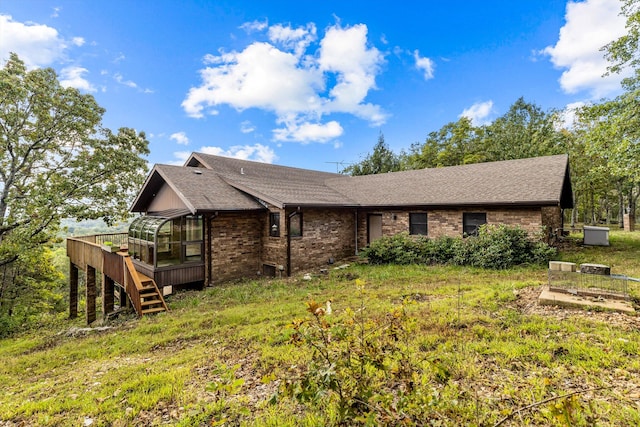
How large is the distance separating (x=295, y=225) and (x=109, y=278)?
7802 millimetres

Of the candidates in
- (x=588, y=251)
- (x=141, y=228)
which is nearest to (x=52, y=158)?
(x=141, y=228)

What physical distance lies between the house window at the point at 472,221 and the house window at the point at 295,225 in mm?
7064

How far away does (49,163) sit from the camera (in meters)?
13.3

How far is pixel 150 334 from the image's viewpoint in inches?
247

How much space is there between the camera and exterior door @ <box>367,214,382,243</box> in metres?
14.1

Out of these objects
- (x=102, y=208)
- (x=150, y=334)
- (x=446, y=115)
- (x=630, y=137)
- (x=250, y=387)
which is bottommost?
(x=150, y=334)

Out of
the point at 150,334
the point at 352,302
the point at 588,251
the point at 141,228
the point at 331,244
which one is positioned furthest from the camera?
the point at 331,244

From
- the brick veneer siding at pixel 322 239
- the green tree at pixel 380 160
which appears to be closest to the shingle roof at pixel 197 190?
the brick veneer siding at pixel 322 239

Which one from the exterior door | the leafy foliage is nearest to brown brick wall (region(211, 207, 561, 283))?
the exterior door

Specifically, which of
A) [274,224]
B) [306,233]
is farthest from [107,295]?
[306,233]

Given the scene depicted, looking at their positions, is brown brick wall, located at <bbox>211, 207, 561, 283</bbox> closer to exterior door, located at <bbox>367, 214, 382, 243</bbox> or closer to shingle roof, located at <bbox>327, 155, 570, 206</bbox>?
exterior door, located at <bbox>367, 214, 382, 243</bbox>

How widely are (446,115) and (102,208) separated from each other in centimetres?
3258

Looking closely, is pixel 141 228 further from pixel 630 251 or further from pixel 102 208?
pixel 630 251

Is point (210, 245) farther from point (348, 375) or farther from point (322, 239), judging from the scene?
point (348, 375)
